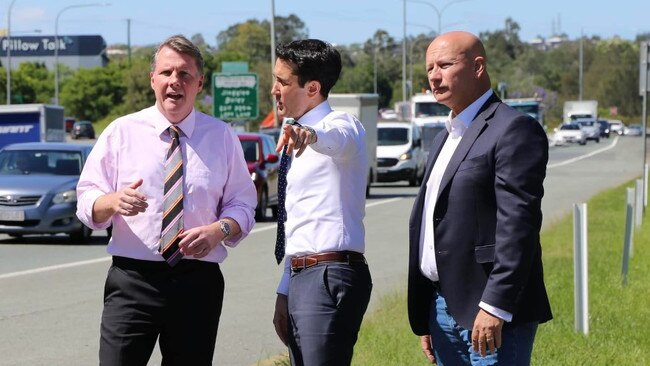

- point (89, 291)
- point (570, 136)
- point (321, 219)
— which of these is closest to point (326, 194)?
point (321, 219)

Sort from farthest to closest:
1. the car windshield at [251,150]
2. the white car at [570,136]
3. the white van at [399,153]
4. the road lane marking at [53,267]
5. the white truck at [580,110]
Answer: the white truck at [580,110] < the white car at [570,136] < the white van at [399,153] < the car windshield at [251,150] < the road lane marking at [53,267]

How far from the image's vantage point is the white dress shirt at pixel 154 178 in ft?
18.0

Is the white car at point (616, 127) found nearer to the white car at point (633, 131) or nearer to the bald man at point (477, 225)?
the white car at point (633, 131)

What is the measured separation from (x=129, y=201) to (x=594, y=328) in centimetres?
567

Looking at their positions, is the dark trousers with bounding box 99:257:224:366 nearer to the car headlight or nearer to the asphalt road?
the asphalt road

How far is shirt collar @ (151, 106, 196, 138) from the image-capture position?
5.58 m

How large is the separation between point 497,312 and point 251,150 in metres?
22.4

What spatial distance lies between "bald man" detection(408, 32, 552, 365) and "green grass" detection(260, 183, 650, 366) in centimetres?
353

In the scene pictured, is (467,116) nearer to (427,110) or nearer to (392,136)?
(392,136)

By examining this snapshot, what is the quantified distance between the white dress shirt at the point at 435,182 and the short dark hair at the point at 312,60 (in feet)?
1.67

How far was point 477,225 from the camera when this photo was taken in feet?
16.4

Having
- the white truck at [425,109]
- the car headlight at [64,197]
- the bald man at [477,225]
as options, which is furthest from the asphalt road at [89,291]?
the white truck at [425,109]

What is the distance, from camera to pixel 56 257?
18375 mm

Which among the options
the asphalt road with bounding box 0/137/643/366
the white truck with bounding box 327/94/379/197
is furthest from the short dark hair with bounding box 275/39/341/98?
the white truck with bounding box 327/94/379/197
